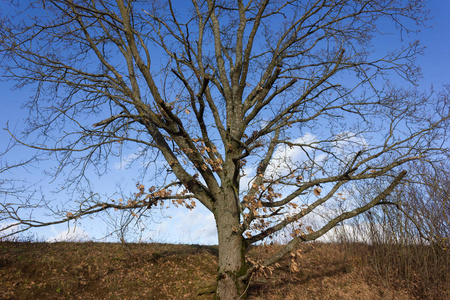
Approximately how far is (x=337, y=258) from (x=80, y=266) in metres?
7.87

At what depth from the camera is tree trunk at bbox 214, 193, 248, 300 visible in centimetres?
725

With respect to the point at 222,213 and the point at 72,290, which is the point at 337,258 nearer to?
the point at 222,213

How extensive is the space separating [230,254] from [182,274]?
2.37 m

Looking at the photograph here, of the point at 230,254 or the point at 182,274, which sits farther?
the point at 182,274

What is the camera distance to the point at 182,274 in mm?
9023

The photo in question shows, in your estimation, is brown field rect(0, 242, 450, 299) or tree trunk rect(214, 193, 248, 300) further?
brown field rect(0, 242, 450, 299)

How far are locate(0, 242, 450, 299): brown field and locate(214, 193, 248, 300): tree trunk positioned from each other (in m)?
0.40

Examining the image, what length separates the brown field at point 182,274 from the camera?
8102mm

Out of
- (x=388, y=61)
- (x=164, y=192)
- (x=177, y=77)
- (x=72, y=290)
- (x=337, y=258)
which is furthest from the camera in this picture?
(x=337, y=258)

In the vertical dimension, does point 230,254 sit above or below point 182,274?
above

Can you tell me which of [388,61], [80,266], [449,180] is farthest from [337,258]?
[80,266]

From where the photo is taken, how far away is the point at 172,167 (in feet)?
26.1

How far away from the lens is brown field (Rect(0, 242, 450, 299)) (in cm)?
810

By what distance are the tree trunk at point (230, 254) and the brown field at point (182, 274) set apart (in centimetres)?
40
